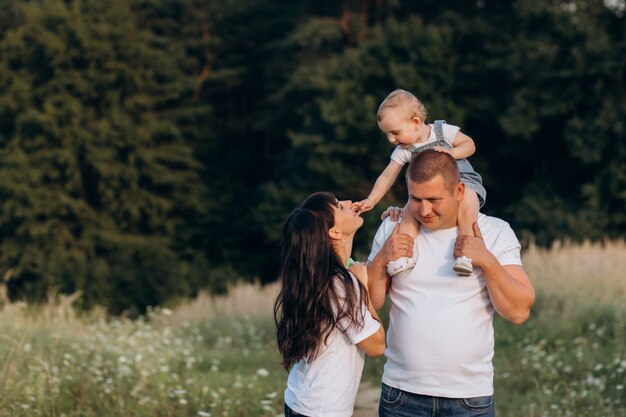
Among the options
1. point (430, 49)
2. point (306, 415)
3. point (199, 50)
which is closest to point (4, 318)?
point (306, 415)

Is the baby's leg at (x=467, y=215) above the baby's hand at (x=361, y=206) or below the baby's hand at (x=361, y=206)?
above

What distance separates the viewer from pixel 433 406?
144 inches

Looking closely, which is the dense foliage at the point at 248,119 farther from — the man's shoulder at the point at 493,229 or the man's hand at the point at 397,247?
the man's hand at the point at 397,247

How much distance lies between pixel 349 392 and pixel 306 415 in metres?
0.21

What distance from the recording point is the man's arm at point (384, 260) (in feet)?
12.1

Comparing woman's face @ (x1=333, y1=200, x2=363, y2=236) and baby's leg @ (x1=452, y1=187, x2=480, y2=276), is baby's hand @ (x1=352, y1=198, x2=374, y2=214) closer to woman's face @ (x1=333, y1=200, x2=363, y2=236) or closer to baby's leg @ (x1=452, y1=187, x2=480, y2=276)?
woman's face @ (x1=333, y1=200, x2=363, y2=236)

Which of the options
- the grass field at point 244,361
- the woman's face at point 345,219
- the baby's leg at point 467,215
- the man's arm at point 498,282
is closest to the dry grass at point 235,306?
the grass field at point 244,361

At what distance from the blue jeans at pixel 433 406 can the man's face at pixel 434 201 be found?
0.73 meters

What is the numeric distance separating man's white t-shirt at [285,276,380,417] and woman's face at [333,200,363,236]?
229mm

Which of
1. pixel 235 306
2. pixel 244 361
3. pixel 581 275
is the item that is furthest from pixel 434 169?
pixel 235 306

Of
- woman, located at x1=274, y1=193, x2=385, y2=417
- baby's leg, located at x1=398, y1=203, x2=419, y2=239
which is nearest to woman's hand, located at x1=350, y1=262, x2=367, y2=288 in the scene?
woman, located at x1=274, y1=193, x2=385, y2=417

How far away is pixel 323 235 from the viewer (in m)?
3.89

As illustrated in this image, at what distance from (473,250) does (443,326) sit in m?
0.35

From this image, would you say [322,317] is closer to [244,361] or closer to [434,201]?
[434,201]
